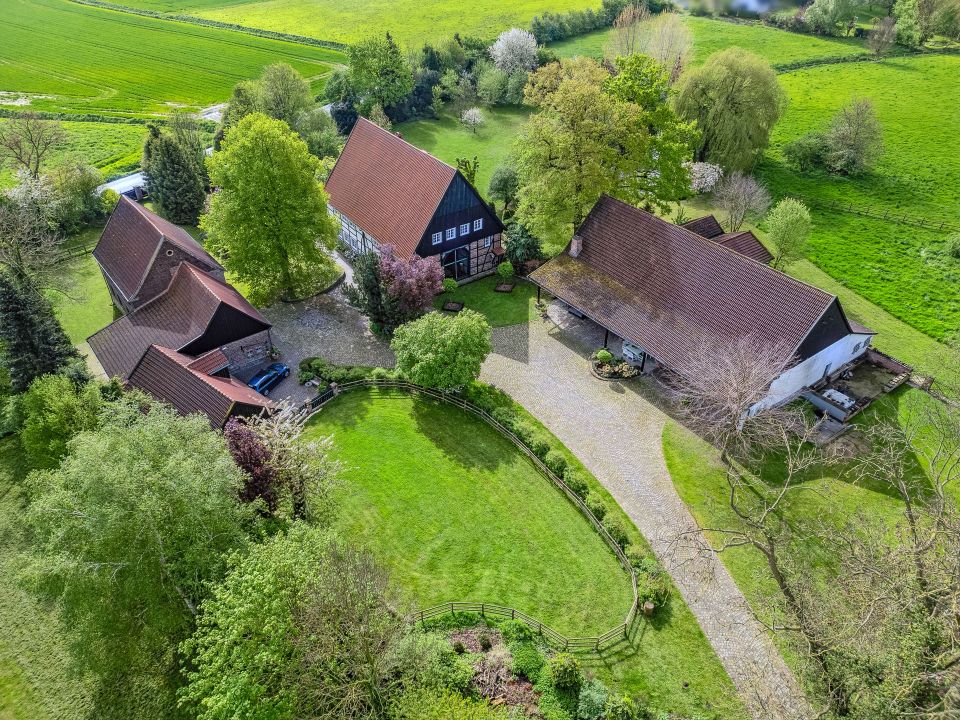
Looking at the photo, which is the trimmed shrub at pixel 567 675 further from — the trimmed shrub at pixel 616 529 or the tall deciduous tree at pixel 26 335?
the tall deciduous tree at pixel 26 335

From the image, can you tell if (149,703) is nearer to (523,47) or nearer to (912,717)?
(912,717)

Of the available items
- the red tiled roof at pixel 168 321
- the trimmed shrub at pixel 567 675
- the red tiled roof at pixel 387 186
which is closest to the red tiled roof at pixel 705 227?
the red tiled roof at pixel 387 186

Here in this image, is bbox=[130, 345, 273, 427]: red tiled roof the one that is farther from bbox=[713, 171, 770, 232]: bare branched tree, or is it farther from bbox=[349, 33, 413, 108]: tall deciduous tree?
bbox=[349, 33, 413, 108]: tall deciduous tree

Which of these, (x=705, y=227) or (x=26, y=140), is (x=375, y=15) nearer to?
(x=26, y=140)

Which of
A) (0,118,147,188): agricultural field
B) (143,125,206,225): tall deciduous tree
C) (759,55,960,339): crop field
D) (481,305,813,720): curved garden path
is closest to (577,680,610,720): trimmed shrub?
(481,305,813,720): curved garden path

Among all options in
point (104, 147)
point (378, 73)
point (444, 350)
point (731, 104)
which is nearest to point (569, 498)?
point (444, 350)

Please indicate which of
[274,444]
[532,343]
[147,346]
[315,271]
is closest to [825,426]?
[532,343]

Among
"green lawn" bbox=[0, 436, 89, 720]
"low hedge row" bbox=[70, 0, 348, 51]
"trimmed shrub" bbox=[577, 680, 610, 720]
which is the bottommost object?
"green lawn" bbox=[0, 436, 89, 720]
